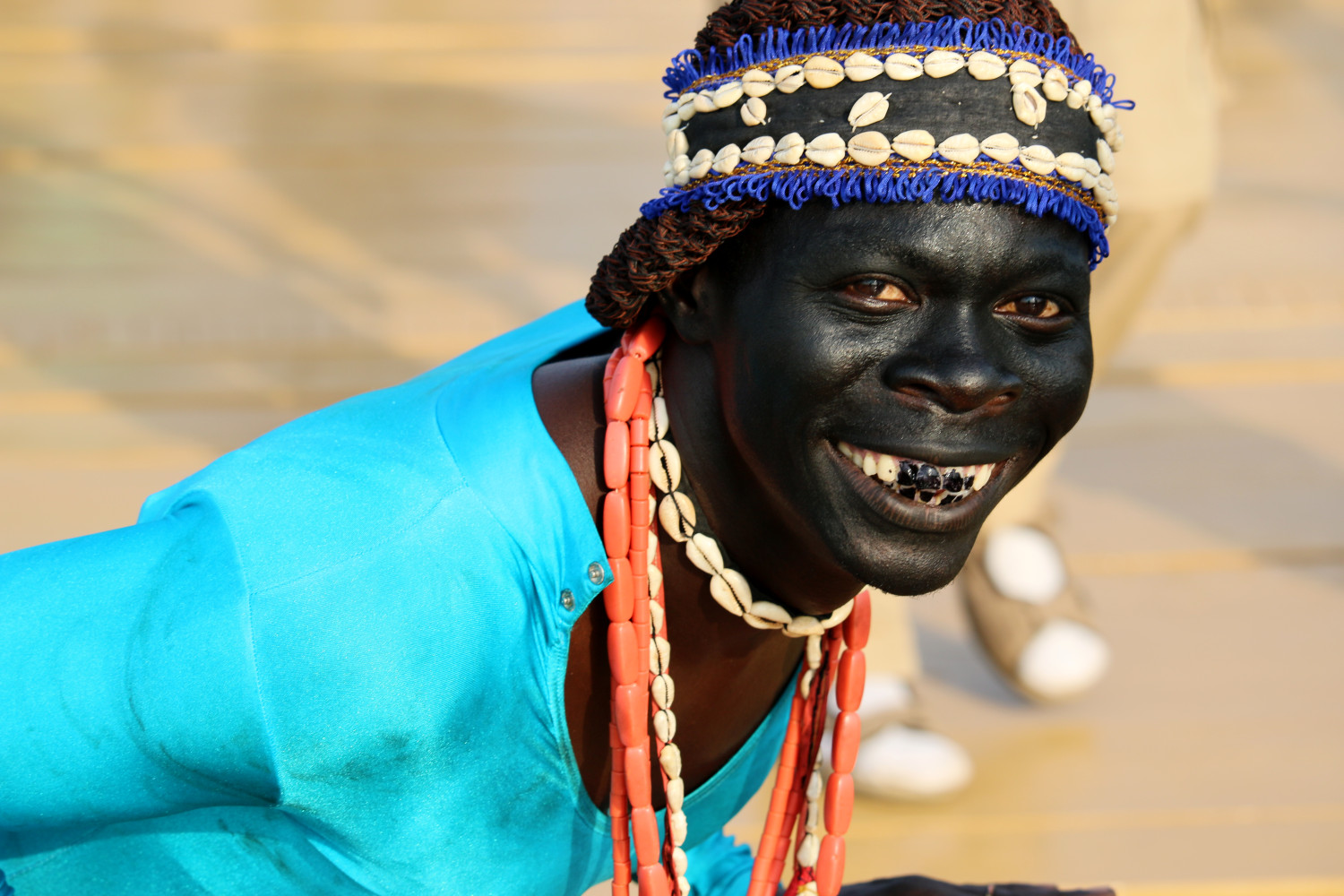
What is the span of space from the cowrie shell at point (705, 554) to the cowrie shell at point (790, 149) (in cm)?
36

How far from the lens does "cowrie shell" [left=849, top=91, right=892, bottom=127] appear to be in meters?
1.21

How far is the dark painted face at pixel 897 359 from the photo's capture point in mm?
1207

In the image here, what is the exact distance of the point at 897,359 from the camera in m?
1.22

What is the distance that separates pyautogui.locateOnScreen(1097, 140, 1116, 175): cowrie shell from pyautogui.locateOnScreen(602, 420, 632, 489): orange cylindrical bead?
1.53 feet

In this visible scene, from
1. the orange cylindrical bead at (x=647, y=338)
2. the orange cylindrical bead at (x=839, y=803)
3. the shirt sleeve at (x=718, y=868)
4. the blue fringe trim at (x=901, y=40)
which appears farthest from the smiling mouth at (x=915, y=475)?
the shirt sleeve at (x=718, y=868)

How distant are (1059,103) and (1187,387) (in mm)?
3028

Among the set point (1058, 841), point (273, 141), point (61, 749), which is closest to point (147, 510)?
point (61, 749)

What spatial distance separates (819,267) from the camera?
123cm

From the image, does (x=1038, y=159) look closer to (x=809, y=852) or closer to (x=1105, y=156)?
(x=1105, y=156)

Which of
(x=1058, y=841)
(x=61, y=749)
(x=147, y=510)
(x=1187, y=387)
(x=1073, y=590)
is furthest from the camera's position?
(x=1187, y=387)

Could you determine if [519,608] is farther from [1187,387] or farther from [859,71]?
[1187,387]

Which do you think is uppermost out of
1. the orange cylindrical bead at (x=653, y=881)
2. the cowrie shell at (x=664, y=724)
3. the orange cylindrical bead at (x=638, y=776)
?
the cowrie shell at (x=664, y=724)

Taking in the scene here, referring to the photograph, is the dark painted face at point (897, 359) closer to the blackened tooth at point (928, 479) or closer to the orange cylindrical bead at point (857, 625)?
the blackened tooth at point (928, 479)

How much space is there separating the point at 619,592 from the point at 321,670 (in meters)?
0.27
